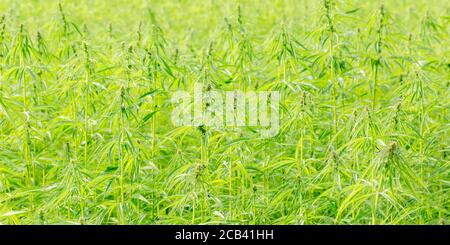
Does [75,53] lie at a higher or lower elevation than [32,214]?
higher

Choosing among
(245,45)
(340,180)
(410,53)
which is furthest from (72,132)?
(410,53)

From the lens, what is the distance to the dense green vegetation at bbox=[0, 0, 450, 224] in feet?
7.41

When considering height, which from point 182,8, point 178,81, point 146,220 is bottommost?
point 146,220

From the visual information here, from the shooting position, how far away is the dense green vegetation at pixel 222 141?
226cm

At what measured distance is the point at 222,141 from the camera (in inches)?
107

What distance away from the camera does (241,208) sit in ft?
7.79

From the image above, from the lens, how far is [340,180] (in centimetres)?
233

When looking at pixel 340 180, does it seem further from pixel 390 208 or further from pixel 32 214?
pixel 32 214

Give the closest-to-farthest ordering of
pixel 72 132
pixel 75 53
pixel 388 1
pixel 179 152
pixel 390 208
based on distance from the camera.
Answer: pixel 390 208 < pixel 179 152 < pixel 72 132 < pixel 75 53 < pixel 388 1

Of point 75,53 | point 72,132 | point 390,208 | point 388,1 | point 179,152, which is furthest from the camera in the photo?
point 388,1

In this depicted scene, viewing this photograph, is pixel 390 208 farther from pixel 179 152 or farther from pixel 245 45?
pixel 245 45

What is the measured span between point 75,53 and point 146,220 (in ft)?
2.90

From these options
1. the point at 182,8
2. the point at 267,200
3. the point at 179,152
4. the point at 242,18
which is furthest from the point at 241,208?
the point at 182,8

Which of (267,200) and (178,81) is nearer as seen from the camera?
(267,200)
